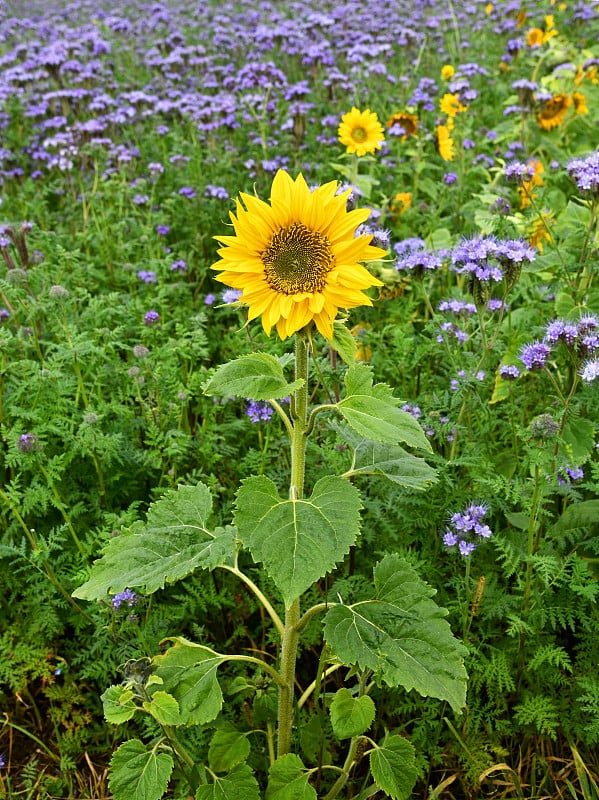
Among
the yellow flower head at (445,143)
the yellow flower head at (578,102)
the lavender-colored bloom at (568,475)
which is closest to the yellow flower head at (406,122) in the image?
the yellow flower head at (445,143)

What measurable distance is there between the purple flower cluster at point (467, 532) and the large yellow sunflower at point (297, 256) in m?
0.94

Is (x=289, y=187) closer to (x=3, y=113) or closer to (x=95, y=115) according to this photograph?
(x=95, y=115)

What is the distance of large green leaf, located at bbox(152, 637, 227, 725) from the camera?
1793 mm

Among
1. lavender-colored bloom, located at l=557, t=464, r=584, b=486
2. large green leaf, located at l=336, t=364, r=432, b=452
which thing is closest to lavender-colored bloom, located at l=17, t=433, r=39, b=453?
large green leaf, located at l=336, t=364, r=432, b=452

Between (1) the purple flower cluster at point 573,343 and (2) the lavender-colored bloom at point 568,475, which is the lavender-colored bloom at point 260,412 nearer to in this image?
(1) the purple flower cluster at point 573,343

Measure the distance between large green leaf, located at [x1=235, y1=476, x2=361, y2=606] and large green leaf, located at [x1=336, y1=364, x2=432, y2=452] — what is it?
0.15 m

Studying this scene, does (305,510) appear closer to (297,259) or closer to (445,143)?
(297,259)

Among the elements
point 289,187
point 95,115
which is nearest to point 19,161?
point 95,115

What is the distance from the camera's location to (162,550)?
70.4 inches

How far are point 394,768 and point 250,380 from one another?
1055 millimetres

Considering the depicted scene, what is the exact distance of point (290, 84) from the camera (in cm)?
745

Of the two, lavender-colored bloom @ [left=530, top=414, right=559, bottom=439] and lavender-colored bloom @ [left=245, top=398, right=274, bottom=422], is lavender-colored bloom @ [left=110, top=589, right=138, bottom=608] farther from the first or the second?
lavender-colored bloom @ [left=530, top=414, right=559, bottom=439]

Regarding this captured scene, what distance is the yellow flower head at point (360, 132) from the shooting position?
4.00 metres

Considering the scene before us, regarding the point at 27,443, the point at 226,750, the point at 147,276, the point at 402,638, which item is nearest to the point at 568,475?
the point at 402,638
